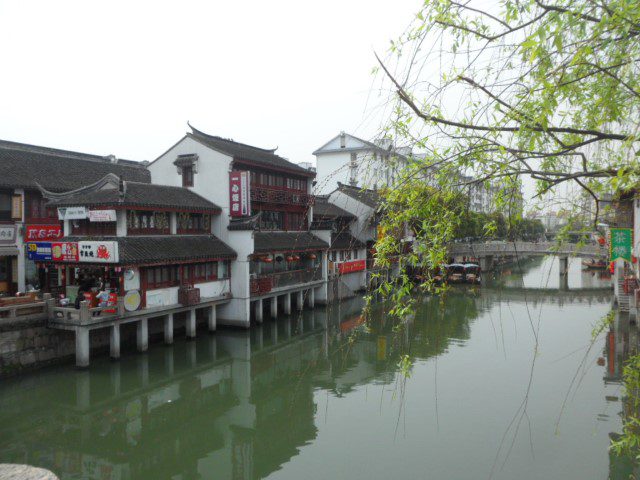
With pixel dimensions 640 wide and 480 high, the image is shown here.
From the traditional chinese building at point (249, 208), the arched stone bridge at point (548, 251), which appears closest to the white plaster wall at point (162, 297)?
the traditional chinese building at point (249, 208)

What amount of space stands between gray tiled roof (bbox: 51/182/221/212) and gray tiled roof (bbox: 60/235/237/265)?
1.15 meters

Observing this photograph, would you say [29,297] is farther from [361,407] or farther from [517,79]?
[517,79]

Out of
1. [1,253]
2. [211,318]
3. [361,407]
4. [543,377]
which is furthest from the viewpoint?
[211,318]

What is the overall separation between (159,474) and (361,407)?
466cm

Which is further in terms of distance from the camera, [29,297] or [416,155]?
[29,297]

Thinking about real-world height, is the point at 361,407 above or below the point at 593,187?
below

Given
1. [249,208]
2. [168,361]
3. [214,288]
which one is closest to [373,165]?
[168,361]

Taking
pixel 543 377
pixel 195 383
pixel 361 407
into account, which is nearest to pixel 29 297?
pixel 195 383

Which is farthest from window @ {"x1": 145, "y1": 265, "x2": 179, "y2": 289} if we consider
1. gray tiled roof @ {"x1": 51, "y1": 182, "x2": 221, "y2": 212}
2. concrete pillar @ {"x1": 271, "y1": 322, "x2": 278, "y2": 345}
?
concrete pillar @ {"x1": 271, "y1": 322, "x2": 278, "y2": 345}

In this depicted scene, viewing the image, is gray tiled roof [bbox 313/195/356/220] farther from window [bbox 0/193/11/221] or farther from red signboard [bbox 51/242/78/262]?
window [bbox 0/193/11/221]

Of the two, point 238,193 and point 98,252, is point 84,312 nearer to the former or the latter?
point 98,252

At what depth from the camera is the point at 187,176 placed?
21.4 metres

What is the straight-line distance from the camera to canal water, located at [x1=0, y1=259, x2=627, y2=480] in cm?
906

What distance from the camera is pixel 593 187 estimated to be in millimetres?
2867
